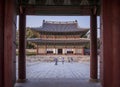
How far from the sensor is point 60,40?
175ft

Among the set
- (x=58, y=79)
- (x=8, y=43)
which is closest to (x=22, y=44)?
(x=58, y=79)

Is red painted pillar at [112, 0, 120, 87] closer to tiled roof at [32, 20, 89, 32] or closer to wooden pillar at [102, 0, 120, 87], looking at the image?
wooden pillar at [102, 0, 120, 87]

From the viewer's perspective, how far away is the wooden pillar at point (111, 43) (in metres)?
6.00

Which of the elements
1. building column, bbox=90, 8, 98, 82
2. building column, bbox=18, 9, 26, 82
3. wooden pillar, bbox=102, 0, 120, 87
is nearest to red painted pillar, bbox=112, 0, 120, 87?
wooden pillar, bbox=102, 0, 120, 87

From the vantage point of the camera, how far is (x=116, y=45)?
19.8 ft

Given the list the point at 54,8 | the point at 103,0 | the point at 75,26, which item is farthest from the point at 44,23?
the point at 103,0

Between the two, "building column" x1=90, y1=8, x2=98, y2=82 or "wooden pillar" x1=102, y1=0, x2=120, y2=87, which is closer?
"wooden pillar" x1=102, y1=0, x2=120, y2=87

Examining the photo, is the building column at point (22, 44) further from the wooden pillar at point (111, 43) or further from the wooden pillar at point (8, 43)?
the wooden pillar at point (111, 43)

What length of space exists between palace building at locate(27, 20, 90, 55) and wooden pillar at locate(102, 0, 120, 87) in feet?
152

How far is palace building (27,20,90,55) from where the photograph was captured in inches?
2093

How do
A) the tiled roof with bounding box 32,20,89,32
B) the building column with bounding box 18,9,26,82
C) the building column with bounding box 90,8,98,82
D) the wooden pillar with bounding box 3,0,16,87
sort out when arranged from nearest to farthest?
the wooden pillar with bounding box 3,0,16,87
the building column with bounding box 18,9,26,82
the building column with bounding box 90,8,98,82
the tiled roof with bounding box 32,20,89,32

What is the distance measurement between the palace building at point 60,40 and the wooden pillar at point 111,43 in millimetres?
46471

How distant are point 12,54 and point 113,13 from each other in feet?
8.10

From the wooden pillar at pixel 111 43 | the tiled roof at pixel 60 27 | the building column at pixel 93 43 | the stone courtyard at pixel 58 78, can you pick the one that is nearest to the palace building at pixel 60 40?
the tiled roof at pixel 60 27
